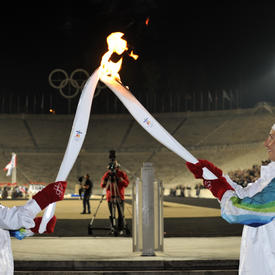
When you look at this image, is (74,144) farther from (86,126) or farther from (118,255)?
(118,255)

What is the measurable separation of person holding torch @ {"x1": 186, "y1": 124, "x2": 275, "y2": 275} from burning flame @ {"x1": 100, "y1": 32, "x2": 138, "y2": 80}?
1.48m

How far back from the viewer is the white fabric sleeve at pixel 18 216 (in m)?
3.59

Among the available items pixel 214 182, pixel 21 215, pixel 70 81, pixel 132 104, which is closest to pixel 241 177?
pixel 132 104

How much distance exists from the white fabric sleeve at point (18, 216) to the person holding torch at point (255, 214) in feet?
4.12

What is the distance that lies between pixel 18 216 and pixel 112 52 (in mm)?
2166

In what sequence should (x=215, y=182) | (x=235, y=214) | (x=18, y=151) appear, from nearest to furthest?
(x=235, y=214) < (x=215, y=182) < (x=18, y=151)

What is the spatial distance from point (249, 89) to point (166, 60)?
13.9m

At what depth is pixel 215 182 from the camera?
12.0ft

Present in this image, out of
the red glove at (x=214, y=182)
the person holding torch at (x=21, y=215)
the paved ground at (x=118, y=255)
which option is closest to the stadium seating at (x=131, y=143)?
the paved ground at (x=118, y=255)

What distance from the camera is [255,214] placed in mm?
3309

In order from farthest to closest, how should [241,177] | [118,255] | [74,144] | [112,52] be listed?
1. [241,177]
2. [118,255]
3. [112,52]
4. [74,144]

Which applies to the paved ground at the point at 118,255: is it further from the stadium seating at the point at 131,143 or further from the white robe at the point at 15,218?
the stadium seating at the point at 131,143

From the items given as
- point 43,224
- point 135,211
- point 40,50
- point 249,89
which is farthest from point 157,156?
point 43,224

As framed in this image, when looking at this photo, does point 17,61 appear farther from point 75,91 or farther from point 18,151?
point 18,151
